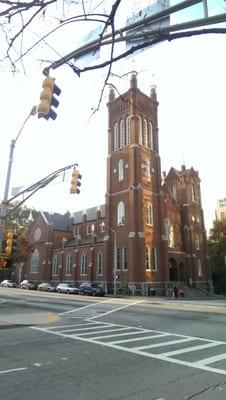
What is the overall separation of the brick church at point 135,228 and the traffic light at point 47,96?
3381 cm

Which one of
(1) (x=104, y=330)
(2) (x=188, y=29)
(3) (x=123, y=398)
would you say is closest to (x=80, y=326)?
(1) (x=104, y=330)

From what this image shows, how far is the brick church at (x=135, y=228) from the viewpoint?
49.3m

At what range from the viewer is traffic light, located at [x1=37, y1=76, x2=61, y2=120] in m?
8.05

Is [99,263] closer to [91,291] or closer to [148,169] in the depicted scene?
[91,291]

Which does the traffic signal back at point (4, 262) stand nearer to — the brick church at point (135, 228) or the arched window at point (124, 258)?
the brick church at point (135, 228)

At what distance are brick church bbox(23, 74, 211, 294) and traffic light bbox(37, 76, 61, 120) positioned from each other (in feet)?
111

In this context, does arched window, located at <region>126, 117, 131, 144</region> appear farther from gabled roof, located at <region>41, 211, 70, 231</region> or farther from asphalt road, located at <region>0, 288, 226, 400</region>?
asphalt road, located at <region>0, 288, 226, 400</region>

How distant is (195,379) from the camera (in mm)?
6680

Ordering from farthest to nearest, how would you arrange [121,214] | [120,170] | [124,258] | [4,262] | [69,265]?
[69,265], [120,170], [121,214], [124,258], [4,262]

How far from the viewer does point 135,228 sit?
A: 4875 centimetres

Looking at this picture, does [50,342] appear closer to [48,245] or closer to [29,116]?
[29,116]

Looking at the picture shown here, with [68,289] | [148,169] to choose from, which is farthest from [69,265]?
[148,169]

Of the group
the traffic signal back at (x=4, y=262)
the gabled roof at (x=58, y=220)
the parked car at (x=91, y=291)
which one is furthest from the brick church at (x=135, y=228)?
the traffic signal back at (x=4, y=262)

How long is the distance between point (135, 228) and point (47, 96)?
135ft
